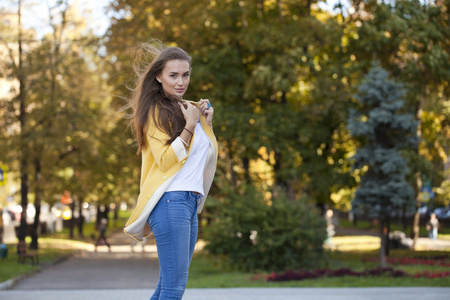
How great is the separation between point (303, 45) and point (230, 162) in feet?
15.6

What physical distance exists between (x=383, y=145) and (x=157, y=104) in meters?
14.7

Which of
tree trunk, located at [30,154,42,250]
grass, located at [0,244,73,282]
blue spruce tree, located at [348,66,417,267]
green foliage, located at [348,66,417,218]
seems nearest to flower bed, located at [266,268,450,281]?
blue spruce tree, located at [348,66,417,267]

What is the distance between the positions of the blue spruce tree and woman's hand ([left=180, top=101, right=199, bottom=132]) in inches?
549

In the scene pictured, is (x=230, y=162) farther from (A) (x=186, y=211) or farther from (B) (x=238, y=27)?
(A) (x=186, y=211)

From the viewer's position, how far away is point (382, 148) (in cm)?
1767

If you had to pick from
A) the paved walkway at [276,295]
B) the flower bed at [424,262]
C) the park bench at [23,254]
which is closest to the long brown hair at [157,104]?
the paved walkway at [276,295]

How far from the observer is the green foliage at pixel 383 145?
1727 cm

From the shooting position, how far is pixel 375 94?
57.4 ft

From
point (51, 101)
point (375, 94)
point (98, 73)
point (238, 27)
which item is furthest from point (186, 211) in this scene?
point (98, 73)

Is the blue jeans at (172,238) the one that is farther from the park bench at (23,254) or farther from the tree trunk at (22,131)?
the tree trunk at (22,131)

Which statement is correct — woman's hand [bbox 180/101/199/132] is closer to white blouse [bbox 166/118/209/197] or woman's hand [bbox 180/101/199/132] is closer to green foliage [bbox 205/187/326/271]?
white blouse [bbox 166/118/209/197]

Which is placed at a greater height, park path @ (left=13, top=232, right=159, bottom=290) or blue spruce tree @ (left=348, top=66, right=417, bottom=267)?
blue spruce tree @ (left=348, top=66, right=417, bottom=267)

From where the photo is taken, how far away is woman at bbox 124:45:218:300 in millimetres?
3627

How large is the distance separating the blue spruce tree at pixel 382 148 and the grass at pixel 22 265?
8924 millimetres
